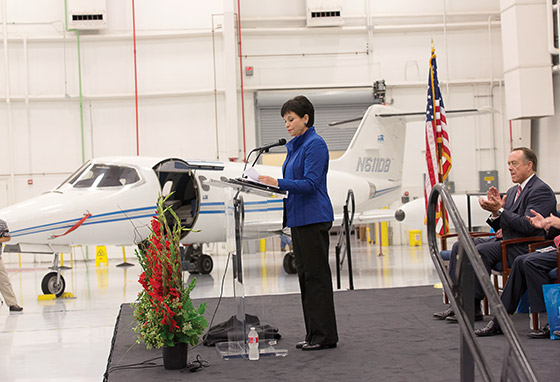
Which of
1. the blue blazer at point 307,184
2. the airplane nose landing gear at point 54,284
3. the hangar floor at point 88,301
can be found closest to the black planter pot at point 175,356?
the hangar floor at point 88,301

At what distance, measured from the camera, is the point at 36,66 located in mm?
14930

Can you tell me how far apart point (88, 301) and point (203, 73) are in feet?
27.7

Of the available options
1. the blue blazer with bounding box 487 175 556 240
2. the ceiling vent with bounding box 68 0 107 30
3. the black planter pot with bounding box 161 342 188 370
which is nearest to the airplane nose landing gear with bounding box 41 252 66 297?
the black planter pot with bounding box 161 342 188 370

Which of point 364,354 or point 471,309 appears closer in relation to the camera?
point 471,309

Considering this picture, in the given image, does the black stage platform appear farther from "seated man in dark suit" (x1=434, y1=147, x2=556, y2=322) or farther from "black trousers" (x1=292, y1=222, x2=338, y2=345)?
"seated man in dark suit" (x1=434, y1=147, x2=556, y2=322)

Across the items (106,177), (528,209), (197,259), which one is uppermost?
(106,177)

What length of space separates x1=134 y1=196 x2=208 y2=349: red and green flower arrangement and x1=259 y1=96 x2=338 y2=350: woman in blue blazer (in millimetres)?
732

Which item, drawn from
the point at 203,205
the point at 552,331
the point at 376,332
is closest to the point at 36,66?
the point at 203,205

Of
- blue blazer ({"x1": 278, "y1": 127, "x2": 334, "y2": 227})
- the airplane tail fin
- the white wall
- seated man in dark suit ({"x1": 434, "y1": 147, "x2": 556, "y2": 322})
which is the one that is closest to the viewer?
blue blazer ({"x1": 278, "y1": 127, "x2": 334, "y2": 227})

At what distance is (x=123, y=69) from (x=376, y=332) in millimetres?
11818

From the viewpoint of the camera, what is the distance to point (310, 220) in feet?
14.0

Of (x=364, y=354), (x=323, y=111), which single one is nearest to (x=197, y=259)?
(x=323, y=111)

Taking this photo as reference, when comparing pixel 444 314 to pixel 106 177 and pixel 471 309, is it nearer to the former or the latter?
pixel 471 309

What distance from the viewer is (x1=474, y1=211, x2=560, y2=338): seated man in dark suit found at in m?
4.38
